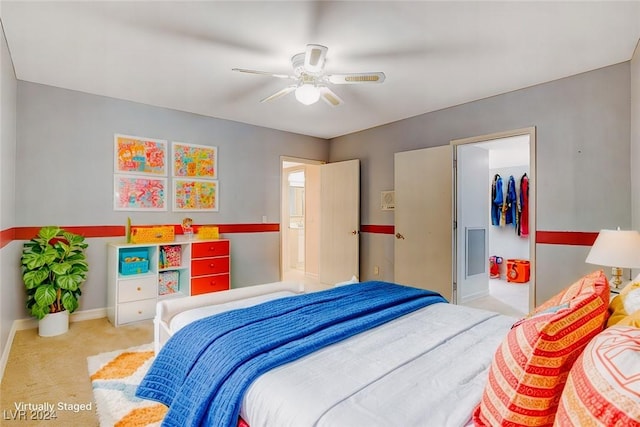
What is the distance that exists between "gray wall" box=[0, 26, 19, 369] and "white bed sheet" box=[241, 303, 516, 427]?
2.44 meters

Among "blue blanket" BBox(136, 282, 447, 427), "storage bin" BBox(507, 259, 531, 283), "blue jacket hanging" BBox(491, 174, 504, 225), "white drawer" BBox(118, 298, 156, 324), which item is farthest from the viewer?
"blue jacket hanging" BBox(491, 174, 504, 225)

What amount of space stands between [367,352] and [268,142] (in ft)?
13.0

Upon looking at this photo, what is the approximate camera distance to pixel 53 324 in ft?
10.1

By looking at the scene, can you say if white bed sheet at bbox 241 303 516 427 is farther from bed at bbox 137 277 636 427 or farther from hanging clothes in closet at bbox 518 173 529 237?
hanging clothes in closet at bbox 518 173 529 237

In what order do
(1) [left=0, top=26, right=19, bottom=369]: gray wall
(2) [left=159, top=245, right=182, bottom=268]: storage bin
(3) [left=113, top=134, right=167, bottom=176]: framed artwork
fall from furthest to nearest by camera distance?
(2) [left=159, top=245, right=182, bottom=268]: storage bin
(3) [left=113, top=134, right=167, bottom=176]: framed artwork
(1) [left=0, top=26, right=19, bottom=369]: gray wall

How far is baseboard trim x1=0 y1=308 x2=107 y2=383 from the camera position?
247 cm

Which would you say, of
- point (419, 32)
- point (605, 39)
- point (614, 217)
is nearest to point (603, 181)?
point (614, 217)

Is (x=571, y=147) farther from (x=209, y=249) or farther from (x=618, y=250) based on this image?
(x=209, y=249)

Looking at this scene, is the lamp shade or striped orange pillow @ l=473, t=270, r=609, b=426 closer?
striped orange pillow @ l=473, t=270, r=609, b=426

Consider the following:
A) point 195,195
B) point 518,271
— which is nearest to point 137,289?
point 195,195

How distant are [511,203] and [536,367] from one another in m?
6.03

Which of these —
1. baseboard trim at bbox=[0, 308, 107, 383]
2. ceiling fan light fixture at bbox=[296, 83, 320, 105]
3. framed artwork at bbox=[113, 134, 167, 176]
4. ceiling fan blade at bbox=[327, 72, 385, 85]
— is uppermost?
ceiling fan blade at bbox=[327, 72, 385, 85]

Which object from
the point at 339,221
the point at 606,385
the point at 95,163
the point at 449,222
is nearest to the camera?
the point at 606,385

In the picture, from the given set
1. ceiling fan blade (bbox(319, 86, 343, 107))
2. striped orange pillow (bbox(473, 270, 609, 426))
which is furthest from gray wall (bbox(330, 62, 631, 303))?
striped orange pillow (bbox(473, 270, 609, 426))
